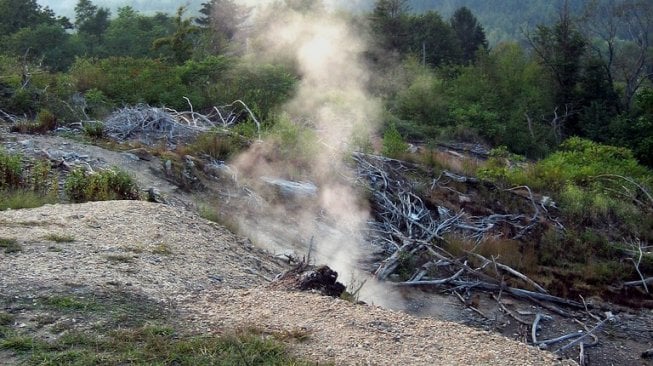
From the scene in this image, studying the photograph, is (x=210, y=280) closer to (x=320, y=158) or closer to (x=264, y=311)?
(x=264, y=311)

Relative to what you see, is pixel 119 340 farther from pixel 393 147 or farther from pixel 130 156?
pixel 393 147

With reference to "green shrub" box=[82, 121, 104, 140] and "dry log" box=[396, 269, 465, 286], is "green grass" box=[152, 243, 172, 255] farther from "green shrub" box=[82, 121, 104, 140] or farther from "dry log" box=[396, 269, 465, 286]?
"green shrub" box=[82, 121, 104, 140]

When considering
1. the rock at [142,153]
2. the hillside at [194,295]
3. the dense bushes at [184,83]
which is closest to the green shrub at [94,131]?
the rock at [142,153]

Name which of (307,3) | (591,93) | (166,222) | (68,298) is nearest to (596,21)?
(591,93)

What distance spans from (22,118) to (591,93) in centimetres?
1875

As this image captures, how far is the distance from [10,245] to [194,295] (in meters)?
1.35

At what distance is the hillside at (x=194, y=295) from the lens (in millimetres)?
3494

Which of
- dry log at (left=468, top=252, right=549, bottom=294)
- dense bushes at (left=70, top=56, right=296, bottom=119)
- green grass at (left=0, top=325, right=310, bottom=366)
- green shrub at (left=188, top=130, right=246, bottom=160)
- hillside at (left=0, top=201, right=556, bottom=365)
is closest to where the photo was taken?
green grass at (left=0, top=325, right=310, bottom=366)

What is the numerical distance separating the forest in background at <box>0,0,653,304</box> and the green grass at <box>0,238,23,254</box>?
194 inches

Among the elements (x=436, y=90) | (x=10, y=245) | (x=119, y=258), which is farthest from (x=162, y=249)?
(x=436, y=90)

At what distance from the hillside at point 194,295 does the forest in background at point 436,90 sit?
4.16 metres

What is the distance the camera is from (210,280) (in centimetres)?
461

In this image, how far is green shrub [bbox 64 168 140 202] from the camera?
20.9 ft

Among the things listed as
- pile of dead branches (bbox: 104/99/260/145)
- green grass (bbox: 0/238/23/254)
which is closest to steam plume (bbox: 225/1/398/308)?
pile of dead branches (bbox: 104/99/260/145)
